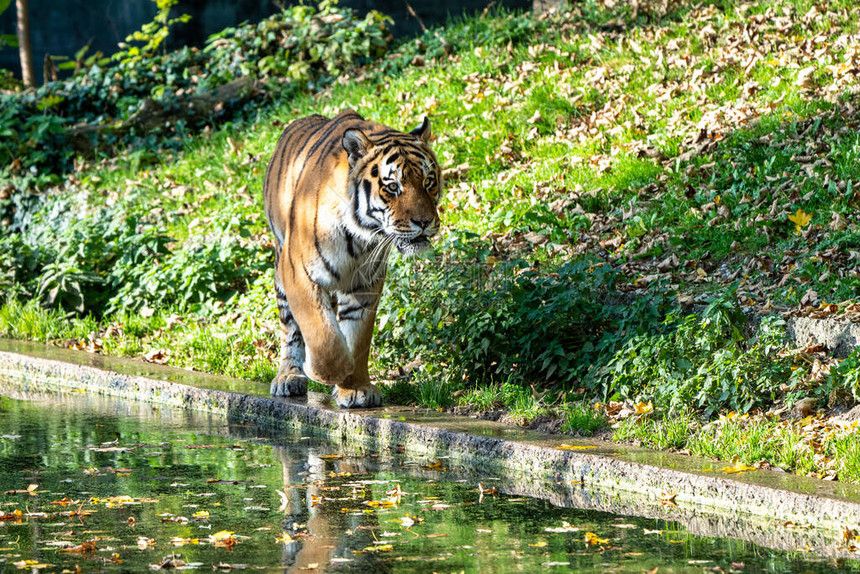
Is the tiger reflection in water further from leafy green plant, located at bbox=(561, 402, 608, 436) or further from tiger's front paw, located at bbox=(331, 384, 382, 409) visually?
leafy green plant, located at bbox=(561, 402, 608, 436)

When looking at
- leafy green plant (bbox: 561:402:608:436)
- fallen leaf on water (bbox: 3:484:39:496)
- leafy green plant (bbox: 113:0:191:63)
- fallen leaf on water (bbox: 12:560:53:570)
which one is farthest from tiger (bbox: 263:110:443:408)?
leafy green plant (bbox: 113:0:191:63)

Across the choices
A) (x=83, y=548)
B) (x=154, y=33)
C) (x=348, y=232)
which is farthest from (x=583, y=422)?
(x=154, y=33)

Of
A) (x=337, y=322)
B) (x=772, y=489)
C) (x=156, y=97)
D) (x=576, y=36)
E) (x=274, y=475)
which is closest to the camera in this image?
(x=772, y=489)

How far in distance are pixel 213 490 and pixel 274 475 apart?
0.39m

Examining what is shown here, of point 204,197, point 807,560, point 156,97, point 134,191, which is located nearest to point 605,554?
point 807,560

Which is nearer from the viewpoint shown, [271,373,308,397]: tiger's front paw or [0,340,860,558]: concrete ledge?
[0,340,860,558]: concrete ledge

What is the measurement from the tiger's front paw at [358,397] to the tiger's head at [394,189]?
924 mm

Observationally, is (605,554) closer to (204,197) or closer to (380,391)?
(380,391)

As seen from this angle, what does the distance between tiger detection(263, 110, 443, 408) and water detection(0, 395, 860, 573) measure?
22.8 inches

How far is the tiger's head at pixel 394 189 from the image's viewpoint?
19.4 ft

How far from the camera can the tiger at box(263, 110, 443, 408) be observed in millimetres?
5934

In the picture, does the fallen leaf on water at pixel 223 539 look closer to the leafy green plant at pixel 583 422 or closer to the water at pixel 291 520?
the water at pixel 291 520

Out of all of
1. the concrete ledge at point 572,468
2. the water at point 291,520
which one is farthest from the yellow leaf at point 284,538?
the concrete ledge at point 572,468

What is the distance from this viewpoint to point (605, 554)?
3951mm
